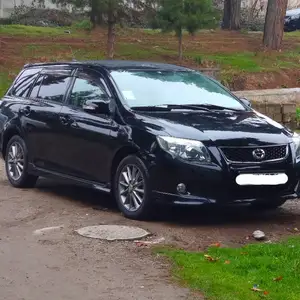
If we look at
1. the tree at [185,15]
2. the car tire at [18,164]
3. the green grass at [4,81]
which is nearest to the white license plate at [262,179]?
the car tire at [18,164]

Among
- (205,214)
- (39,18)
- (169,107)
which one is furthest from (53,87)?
(39,18)

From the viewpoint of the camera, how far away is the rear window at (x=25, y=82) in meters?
11.6

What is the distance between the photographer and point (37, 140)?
36.0ft

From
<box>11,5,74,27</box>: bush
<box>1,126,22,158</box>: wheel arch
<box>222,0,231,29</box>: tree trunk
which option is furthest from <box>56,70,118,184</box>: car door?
<box>222,0,231,29</box>: tree trunk

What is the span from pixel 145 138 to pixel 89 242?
1.35 metres

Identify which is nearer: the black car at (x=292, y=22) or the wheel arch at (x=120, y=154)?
the wheel arch at (x=120, y=154)

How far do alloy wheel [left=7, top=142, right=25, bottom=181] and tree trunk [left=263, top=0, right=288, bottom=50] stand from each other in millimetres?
18755

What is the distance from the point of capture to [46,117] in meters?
10.8

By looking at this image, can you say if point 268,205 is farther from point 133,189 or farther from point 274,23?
point 274,23

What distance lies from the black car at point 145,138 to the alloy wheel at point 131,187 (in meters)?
0.01

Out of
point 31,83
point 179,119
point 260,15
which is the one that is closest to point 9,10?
point 260,15

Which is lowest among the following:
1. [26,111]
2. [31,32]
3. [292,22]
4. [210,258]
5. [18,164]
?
[18,164]

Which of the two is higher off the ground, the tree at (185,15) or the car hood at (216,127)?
the tree at (185,15)

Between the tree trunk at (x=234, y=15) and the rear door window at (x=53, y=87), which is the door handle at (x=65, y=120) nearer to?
the rear door window at (x=53, y=87)
